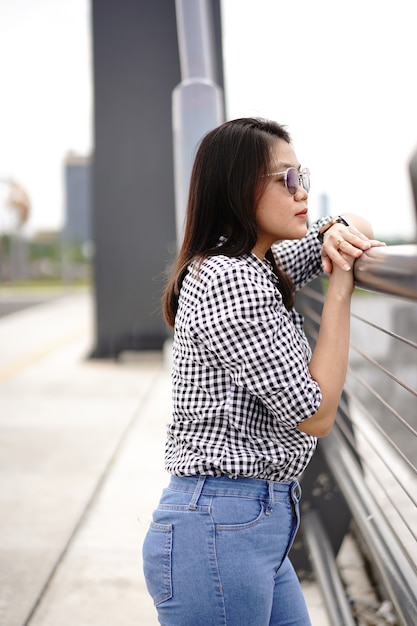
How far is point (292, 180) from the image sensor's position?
1.48 metres

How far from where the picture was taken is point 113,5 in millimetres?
9133

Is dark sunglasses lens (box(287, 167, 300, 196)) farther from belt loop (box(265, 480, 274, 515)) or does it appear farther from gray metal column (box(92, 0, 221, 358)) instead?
gray metal column (box(92, 0, 221, 358))

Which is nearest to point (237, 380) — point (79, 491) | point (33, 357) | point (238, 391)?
point (238, 391)

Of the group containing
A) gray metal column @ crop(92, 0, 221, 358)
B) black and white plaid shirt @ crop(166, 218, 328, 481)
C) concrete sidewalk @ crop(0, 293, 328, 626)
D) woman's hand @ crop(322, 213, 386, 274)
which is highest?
gray metal column @ crop(92, 0, 221, 358)

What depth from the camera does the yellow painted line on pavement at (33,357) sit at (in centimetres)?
878

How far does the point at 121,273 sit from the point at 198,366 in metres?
8.06

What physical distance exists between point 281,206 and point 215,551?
65cm

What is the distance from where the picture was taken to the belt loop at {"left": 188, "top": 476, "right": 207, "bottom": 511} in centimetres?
141

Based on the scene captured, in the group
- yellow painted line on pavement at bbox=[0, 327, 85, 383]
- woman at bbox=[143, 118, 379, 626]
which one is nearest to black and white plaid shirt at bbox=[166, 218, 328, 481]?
woman at bbox=[143, 118, 379, 626]

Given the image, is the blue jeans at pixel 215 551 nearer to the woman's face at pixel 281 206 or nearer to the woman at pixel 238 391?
the woman at pixel 238 391

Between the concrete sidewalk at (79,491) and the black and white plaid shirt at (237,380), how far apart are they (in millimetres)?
305

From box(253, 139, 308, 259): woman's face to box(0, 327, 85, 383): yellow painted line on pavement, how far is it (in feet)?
23.3

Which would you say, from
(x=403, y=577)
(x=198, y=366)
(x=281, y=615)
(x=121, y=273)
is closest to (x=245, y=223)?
(x=198, y=366)

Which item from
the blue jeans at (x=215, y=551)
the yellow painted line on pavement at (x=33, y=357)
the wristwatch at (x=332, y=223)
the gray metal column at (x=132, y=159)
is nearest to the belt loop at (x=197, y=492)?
the blue jeans at (x=215, y=551)
